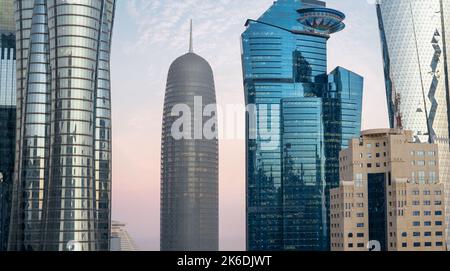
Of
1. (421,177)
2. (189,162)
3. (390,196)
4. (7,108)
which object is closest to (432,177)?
(421,177)

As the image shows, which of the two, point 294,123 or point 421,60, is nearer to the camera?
point 421,60

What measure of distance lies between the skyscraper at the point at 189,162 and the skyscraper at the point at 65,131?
3853 cm

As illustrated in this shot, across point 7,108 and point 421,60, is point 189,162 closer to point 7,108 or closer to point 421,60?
point 421,60

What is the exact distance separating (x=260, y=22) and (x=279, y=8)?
6711 mm

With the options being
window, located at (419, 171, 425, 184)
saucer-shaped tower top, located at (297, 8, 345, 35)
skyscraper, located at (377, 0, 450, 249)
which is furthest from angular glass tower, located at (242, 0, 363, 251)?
window, located at (419, 171, 425, 184)

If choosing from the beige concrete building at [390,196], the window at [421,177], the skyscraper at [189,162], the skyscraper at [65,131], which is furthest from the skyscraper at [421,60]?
the skyscraper at [65,131]

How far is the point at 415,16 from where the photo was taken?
71.2 m

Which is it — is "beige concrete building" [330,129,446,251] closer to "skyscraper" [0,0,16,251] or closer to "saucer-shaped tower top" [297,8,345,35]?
"skyscraper" [0,0,16,251]

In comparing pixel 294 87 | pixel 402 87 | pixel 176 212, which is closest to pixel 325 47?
pixel 294 87

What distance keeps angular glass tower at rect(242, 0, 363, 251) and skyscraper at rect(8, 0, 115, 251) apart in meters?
34.3

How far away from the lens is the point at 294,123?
80625 mm

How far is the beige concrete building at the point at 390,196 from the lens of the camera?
1598 inches

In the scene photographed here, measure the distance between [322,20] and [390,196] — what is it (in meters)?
45.5
